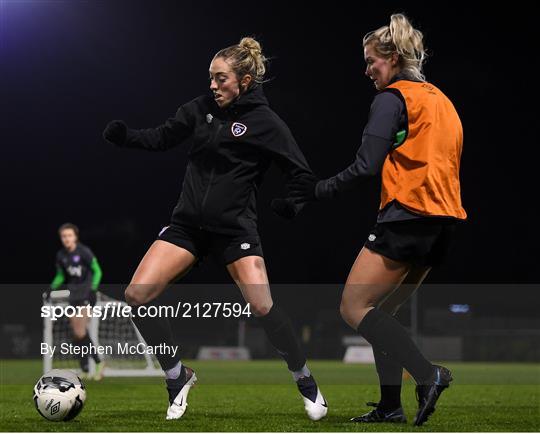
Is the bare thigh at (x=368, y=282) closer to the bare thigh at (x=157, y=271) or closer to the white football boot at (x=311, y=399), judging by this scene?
the white football boot at (x=311, y=399)

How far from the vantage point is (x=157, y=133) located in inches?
213

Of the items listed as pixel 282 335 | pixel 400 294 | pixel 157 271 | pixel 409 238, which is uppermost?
pixel 409 238

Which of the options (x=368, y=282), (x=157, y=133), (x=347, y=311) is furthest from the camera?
(x=157, y=133)

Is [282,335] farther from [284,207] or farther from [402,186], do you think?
[402,186]

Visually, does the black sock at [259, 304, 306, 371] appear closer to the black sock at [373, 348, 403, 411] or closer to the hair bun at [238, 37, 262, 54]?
the black sock at [373, 348, 403, 411]

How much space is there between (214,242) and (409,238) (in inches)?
47.5

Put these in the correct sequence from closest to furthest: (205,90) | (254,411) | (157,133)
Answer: (157,133) < (254,411) < (205,90)

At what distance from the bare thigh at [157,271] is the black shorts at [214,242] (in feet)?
0.15

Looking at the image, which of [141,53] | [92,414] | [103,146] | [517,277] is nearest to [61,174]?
[103,146]

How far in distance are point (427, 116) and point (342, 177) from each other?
1.62ft

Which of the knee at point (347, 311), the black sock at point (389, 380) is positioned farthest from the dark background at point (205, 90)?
the knee at point (347, 311)

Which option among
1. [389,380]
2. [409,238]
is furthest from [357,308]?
[389,380]

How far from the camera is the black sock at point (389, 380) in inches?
200

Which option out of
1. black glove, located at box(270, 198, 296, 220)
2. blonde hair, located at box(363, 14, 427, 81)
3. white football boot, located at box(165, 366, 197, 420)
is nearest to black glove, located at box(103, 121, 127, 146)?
black glove, located at box(270, 198, 296, 220)
